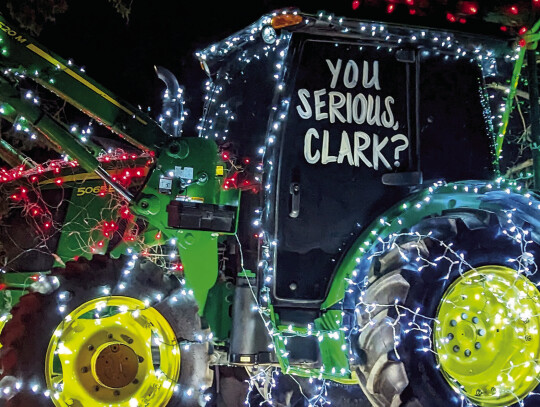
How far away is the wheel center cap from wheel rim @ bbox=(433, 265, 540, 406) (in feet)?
6.82

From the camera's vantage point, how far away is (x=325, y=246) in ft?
12.1

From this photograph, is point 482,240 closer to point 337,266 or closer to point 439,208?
point 439,208

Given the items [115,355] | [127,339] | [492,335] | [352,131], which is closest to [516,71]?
[352,131]

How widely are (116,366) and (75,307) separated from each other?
0.50 m

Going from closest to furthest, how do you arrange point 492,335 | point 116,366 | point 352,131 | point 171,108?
point 492,335 < point 352,131 < point 116,366 < point 171,108

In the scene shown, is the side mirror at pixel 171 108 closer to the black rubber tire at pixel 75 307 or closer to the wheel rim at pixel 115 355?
the black rubber tire at pixel 75 307

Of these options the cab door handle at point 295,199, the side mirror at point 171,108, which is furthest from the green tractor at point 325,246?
the side mirror at point 171,108

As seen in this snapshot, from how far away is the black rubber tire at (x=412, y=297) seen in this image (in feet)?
10.4

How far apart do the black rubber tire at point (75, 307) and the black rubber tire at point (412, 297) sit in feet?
4.02

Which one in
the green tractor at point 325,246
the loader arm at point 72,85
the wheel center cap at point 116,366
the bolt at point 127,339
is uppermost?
the loader arm at point 72,85

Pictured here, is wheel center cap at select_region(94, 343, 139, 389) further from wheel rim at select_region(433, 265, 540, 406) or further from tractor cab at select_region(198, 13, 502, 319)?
wheel rim at select_region(433, 265, 540, 406)

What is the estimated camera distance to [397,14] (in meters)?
3.83

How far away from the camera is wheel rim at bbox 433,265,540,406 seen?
3.52 m

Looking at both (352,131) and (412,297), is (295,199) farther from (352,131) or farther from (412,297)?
(412,297)
